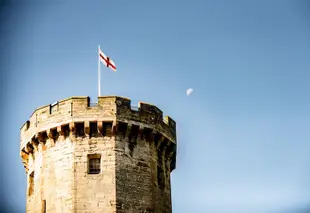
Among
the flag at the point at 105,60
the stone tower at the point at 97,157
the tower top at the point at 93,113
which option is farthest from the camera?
the flag at the point at 105,60

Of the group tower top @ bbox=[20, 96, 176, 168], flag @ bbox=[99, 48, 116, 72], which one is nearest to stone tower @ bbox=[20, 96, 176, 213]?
tower top @ bbox=[20, 96, 176, 168]

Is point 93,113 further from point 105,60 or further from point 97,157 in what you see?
point 105,60

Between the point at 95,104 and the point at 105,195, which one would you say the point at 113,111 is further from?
the point at 105,195

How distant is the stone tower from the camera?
3978cm

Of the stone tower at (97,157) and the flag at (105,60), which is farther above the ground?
the flag at (105,60)

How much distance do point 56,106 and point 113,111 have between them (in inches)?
107

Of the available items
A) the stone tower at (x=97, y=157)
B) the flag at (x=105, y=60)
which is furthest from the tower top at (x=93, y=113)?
the flag at (x=105, y=60)

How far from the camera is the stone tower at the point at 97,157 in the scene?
3978cm

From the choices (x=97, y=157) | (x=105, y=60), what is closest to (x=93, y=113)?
(x=97, y=157)

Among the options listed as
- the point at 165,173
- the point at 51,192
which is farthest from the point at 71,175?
the point at 165,173

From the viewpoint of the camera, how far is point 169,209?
1666 inches

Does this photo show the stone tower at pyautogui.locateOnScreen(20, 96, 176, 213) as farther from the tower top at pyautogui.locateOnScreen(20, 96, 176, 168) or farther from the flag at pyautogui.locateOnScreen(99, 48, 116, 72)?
the flag at pyautogui.locateOnScreen(99, 48, 116, 72)

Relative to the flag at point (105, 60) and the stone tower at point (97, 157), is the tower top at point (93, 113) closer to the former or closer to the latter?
the stone tower at point (97, 157)

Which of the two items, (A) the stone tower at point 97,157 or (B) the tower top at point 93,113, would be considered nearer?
(A) the stone tower at point 97,157
